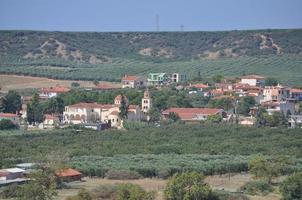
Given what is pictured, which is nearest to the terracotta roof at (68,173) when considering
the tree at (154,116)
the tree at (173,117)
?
the tree at (173,117)

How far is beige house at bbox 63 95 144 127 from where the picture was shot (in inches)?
2566

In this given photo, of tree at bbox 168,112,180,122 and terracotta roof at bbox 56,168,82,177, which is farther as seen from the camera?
tree at bbox 168,112,180,122

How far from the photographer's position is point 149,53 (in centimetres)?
13638

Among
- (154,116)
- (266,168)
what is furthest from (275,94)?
(266,168)

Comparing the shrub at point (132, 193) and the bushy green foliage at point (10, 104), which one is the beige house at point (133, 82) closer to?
the bushy green foliage at point (10, 104)

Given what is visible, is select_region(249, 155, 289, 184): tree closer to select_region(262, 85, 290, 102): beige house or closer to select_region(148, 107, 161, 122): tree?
select_region(148, 107, 161, 122): tree

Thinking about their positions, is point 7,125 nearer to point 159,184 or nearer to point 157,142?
point 157,142

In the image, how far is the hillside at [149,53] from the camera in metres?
108

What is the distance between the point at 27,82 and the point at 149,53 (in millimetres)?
43651

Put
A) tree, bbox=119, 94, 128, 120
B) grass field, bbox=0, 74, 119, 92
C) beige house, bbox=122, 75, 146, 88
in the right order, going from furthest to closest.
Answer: grass field, bbox=0, 74, 119, 92
beige house, bbox=122, 75, 146, 88
tree, bbox=119, 94, 128, 120

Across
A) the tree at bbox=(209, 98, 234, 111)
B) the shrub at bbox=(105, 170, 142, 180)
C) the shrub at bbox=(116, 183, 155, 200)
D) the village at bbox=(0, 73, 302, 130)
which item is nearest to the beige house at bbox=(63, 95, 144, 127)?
the village at bbox=(0, 73, 302, 130)

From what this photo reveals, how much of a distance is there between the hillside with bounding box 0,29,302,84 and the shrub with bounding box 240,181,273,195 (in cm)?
5963

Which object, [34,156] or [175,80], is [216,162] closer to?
[34,156]

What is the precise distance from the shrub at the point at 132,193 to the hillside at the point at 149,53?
210ft
